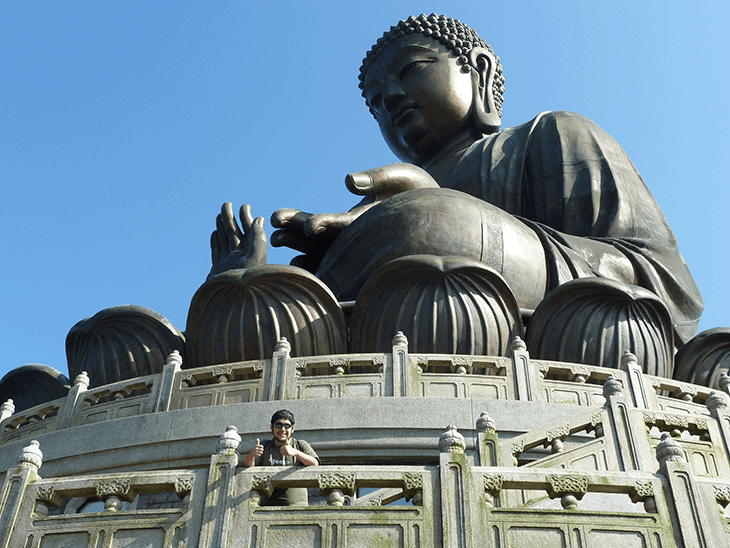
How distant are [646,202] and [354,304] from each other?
5.92m

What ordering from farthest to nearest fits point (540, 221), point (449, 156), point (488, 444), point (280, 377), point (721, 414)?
point (449, 156) → point (540, 221) → point (280, 377) → point (721, 414) → point (488, 444)

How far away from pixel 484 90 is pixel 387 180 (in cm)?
513

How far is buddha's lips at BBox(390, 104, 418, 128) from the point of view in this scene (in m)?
16.2

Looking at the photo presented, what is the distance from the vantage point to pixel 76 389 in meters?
8.38

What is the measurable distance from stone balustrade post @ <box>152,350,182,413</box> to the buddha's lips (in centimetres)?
903

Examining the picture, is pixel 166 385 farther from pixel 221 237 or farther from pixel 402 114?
pixel 402 114

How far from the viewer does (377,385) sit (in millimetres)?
7652

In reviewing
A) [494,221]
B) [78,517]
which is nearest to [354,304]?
[494,221]

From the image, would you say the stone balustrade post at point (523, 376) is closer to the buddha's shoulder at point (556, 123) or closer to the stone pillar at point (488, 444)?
the stone pillar at point (488, 444)

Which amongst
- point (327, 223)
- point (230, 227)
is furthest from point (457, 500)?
point (230, 227)

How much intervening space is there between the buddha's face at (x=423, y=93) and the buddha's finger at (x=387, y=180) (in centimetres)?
341

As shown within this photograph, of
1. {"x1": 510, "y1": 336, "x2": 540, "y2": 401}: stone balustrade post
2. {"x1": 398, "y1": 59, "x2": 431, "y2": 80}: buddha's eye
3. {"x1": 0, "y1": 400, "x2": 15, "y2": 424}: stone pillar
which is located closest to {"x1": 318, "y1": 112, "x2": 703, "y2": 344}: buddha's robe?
{"x1": 398, "y1": 59, "x2": 431, "y2": 80}: buddha's eye

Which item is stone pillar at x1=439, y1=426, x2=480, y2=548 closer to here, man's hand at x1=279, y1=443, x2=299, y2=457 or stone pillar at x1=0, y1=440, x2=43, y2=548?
man's hand at x1=279, y1=443, x2=299, y2=457

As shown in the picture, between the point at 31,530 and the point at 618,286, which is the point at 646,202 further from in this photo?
the point at 31,530
